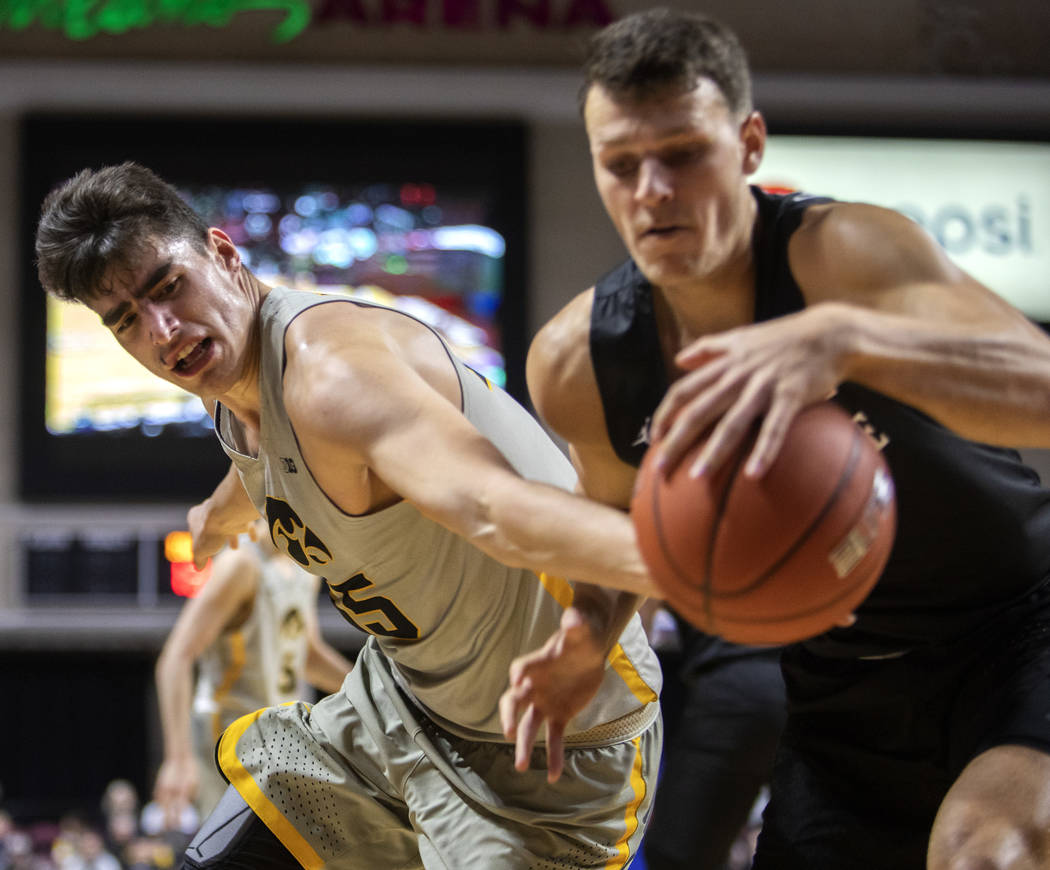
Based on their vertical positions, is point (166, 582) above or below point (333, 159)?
below

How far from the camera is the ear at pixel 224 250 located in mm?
2385

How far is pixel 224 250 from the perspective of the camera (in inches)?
95.3

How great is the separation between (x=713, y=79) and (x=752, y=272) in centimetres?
31

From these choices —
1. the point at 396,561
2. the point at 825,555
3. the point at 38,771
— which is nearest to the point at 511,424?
the point at 396,561

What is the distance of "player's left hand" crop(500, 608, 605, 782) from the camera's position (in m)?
1.80

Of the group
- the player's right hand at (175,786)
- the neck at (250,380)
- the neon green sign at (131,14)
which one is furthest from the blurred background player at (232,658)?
the neon green sign at (131,14)

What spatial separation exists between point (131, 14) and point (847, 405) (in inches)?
285

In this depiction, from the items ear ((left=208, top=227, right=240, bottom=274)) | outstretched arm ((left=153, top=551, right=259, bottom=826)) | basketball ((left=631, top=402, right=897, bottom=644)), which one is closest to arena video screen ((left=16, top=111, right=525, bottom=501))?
outstretched arm ((left=153, top=551, right=259, bottom=826))

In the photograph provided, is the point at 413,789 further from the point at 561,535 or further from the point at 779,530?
the point at 779,530

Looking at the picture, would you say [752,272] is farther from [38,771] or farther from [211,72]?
[211,72]

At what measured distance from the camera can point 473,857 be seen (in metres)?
2.21

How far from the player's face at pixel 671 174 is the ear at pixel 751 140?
61 millimetres

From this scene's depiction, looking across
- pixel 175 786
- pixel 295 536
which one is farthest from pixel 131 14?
pixel 295 536

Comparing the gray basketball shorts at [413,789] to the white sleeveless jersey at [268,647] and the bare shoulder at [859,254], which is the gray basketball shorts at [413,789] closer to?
the bare shoulder at [859,254]
